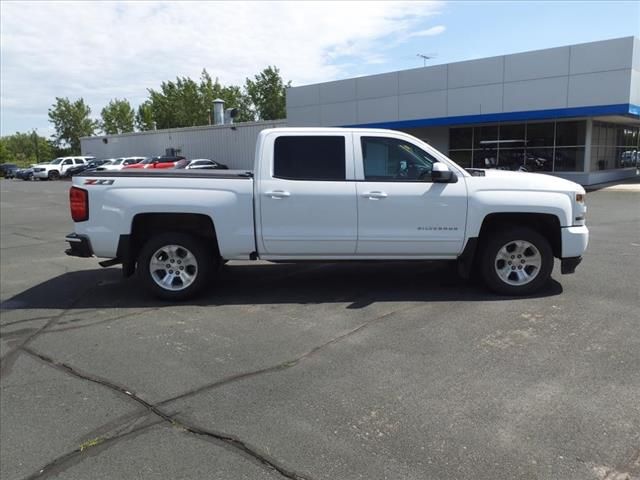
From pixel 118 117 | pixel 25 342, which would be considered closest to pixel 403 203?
pixel 25 342

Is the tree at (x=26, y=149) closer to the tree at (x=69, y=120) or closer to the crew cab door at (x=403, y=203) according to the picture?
the tree at (x=69, y=120)

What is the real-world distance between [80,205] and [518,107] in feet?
72.3

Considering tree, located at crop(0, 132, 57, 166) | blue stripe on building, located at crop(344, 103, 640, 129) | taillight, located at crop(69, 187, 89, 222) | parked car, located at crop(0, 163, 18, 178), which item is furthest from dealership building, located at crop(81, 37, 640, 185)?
tree, located at crop(0, 132, 57, 166)

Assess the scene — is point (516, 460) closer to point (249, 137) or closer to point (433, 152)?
point (433, 152)

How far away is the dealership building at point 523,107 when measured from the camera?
21.7 m

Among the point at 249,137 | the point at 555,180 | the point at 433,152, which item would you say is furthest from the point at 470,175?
the point at 249,137

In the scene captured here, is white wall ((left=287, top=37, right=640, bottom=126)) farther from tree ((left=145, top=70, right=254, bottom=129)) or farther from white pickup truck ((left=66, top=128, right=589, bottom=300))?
tree ((left=145, top=70, right=254, bottom=129))

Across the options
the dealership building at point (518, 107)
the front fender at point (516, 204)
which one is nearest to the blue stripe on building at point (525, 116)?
the dealership building at point (518, 107)

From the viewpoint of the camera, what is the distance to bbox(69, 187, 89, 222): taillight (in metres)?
6.25

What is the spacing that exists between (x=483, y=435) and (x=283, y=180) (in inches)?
148

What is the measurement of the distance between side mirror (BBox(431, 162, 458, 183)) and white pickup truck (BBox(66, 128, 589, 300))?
3 cm

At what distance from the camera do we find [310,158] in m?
6.27

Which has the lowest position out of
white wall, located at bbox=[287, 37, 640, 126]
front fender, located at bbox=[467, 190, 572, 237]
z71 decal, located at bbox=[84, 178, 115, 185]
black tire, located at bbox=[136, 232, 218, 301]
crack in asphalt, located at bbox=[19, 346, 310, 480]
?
crack in asphalt, located at bbox=[19, 346, 310, 480]

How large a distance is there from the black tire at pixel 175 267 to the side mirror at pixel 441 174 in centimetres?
283
